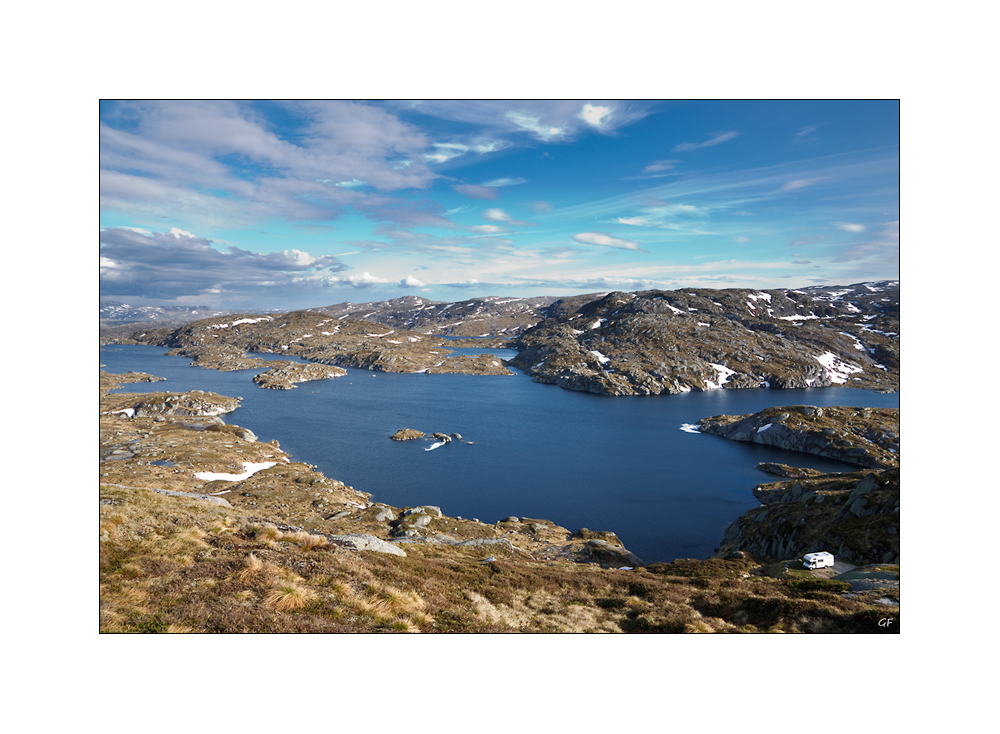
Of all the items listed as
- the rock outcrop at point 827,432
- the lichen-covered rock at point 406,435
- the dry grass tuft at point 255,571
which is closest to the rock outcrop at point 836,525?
the dry grass tuft at point 255,571

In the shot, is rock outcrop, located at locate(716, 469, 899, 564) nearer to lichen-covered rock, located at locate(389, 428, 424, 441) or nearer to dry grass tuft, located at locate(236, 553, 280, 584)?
dry grass tuft, located at locate(236, 553, 280, 584)

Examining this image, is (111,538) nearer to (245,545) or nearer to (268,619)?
(245,545)

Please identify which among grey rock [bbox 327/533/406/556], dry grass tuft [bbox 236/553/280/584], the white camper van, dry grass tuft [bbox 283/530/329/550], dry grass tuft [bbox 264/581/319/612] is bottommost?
the white camper van

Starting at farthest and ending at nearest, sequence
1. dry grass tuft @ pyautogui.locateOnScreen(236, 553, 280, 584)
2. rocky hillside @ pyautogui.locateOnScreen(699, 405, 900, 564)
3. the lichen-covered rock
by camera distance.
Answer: the lichen-covered rock, rocky hillside @ pyautogui.locateOnScreen(699, 405, 900, 564), dry grass tuft @ pyautogui.locateOnScreen(236, 553, 280, 584)

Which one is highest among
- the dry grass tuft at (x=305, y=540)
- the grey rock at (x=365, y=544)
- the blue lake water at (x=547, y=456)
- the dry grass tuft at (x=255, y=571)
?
the dry grass tuft at (x=255, y=571)

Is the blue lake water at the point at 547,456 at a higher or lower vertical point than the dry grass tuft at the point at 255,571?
lower

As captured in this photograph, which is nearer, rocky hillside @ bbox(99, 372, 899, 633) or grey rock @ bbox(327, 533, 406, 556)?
rocky hillside @ bbox(99, 372, 899, 633)

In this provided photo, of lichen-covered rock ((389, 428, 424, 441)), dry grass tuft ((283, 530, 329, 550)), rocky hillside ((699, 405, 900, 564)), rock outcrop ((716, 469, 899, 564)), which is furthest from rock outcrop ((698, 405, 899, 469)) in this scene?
dry grass tuft ((283, 530, 329, 550))

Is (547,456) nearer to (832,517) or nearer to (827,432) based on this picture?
(832,517)

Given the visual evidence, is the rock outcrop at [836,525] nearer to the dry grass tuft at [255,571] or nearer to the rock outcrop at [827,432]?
the dry grass tuft at [255,571]
